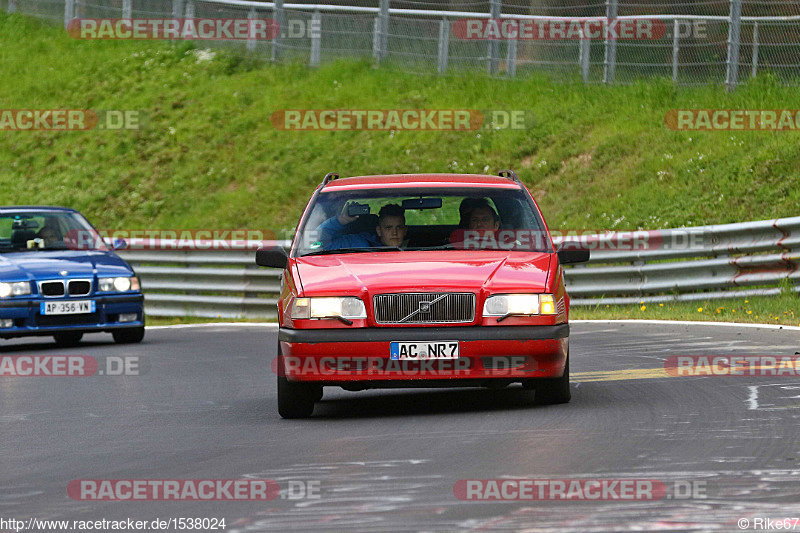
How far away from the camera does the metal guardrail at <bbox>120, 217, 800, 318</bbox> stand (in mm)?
17719

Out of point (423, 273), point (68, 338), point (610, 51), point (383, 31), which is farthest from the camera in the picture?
point (383, 31)

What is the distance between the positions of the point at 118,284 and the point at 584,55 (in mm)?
13203

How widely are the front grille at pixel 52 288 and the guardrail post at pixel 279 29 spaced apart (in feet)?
55.1

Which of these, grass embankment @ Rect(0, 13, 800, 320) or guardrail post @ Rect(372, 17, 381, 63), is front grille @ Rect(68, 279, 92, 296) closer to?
grass embankment @ Rect(0, 13, 800, 320)

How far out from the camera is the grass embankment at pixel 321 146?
22.9 meters

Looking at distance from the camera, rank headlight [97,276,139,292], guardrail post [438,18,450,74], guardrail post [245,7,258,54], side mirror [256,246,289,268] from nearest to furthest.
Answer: side mirror [256,246,289,268], headlight [97,276,139,292], guardrail post [438,18,450,74], guardrail post [245,7,258,54]

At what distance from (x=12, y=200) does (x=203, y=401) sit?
21.1 metres

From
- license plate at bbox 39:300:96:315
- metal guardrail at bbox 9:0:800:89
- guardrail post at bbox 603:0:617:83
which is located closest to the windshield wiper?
A: license plate at bbox 39:300:96:315

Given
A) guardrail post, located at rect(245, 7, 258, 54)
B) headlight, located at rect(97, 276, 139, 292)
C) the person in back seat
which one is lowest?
headlight, located at rect(97, 276, 139, 292)

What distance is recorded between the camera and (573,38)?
91.8 feet

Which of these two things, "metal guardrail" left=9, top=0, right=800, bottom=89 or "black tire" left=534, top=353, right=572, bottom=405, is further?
"metal guardrail" left=9, top=0, right=800, bottom=89

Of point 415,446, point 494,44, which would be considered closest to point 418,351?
point 415,446

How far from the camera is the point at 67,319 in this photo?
16797mm

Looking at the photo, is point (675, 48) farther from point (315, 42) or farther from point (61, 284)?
point (61, 284)
